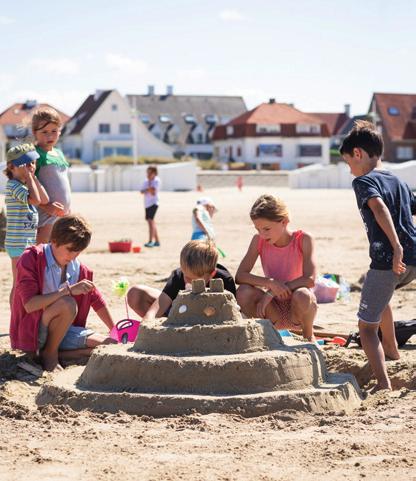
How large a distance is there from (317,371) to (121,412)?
115 centimetres

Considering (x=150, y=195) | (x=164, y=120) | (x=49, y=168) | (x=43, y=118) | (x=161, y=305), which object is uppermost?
(x=164, y=120)

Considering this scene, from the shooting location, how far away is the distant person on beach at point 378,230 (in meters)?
5.48

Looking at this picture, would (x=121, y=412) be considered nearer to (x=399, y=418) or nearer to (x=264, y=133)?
(x=399, y=418)

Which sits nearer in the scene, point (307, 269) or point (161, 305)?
point (161, 305)

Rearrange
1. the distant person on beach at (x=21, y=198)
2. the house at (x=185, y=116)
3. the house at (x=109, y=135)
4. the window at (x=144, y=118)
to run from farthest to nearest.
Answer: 1. the house at (x=185, y=116)
2. the window at (x=144, y=118)
3. the house at (x=109, y=135)
4. the distant person on beach at (x=21, y=198)

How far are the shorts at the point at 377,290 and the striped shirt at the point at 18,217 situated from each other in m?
2.99

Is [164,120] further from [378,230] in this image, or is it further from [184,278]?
[378,230]

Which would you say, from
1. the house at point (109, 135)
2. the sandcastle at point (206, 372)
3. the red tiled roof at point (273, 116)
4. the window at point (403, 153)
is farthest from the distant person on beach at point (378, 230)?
the red tiled roof at point (273, 116)

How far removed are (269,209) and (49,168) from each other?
6.98 ft

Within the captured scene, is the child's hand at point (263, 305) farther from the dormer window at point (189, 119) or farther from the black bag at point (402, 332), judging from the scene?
the dormer window at point (189, 119)

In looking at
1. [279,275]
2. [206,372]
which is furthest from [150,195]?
[206,372]

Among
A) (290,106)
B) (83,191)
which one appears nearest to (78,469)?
(83,191)

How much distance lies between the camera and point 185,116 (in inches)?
3521

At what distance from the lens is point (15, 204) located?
748 centimetres
